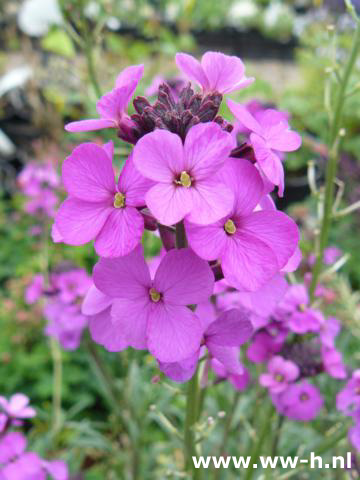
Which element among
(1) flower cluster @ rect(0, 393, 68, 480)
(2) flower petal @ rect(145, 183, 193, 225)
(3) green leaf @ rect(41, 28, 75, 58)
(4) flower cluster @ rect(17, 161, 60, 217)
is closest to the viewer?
(2) flower petal @ rect(145, 183, 193, 225)

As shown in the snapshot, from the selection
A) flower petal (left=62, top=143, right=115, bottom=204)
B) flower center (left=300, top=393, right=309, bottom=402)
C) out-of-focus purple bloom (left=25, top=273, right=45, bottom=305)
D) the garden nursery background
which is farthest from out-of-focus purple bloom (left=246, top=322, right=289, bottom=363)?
out-of-focus purple bloom (left=25, top=273, right=45, bottom=305)

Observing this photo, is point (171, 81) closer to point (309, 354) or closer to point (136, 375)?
point (136, 375)

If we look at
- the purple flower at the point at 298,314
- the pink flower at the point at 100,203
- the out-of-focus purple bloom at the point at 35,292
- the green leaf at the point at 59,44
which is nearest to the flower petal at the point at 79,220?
the pink flower at the point at 100,203

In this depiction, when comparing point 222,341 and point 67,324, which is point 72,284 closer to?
point 67,324

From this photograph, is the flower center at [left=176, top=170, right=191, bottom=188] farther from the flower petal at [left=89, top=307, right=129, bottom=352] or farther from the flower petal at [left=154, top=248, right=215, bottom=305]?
the flower petal at [left=89, top=307, right=129, bottom=352]

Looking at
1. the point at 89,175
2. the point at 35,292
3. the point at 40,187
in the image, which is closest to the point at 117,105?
the point at 89,175
